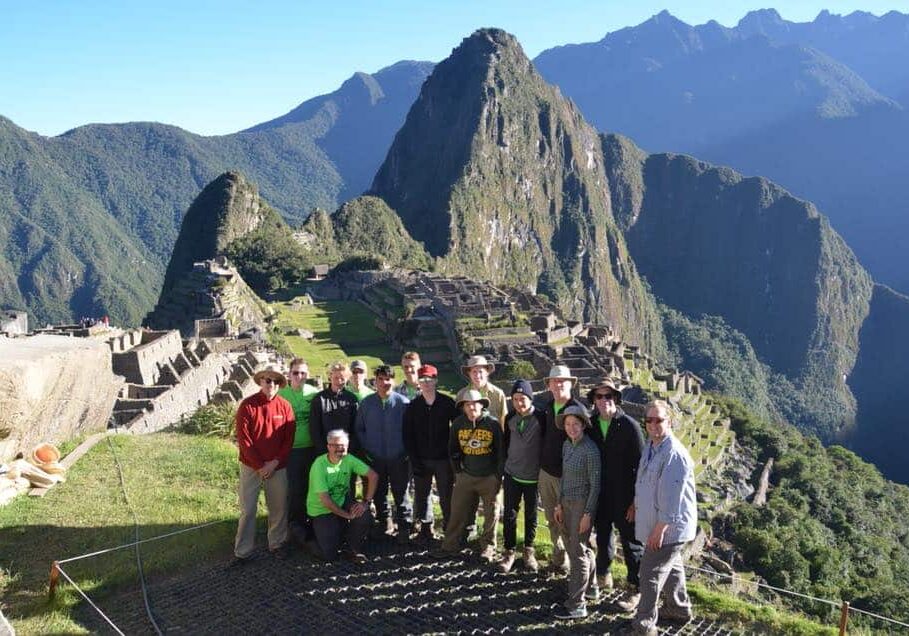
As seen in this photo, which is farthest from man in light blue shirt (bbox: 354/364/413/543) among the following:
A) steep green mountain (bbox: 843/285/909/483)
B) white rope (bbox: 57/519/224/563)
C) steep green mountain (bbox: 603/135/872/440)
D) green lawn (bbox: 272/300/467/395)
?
steep green mountain (bbox: 603/135/872/440)

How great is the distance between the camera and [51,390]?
300 inches

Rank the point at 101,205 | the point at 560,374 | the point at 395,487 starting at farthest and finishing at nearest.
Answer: the point at 101,205 → the point at 395,487 → the point at 560,374

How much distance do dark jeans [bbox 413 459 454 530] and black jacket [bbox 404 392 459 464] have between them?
0.09 meters

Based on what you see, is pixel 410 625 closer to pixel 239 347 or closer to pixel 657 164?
pixel 239 347

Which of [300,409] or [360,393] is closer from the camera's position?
[300,409]

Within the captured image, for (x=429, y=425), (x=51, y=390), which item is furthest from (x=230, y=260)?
(x=429, y=425)

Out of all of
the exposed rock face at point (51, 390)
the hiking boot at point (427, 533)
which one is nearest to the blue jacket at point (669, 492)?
the hiking boot at point (427, 533)

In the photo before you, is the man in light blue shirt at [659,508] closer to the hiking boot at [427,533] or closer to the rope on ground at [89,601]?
the hiking boot at [427,533]

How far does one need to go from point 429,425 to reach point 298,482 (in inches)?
52.0

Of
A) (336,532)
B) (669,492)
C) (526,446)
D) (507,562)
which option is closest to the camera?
(669,492)

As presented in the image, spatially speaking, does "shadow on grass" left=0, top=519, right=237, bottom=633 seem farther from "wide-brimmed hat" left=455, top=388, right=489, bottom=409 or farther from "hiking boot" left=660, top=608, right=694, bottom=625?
"hiking boot" left=660, top=608, right=694, bottom=625

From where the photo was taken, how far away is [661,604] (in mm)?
5711

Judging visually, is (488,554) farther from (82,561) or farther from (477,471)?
(82,561)

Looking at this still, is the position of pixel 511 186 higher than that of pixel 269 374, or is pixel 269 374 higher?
pixel 511 186
